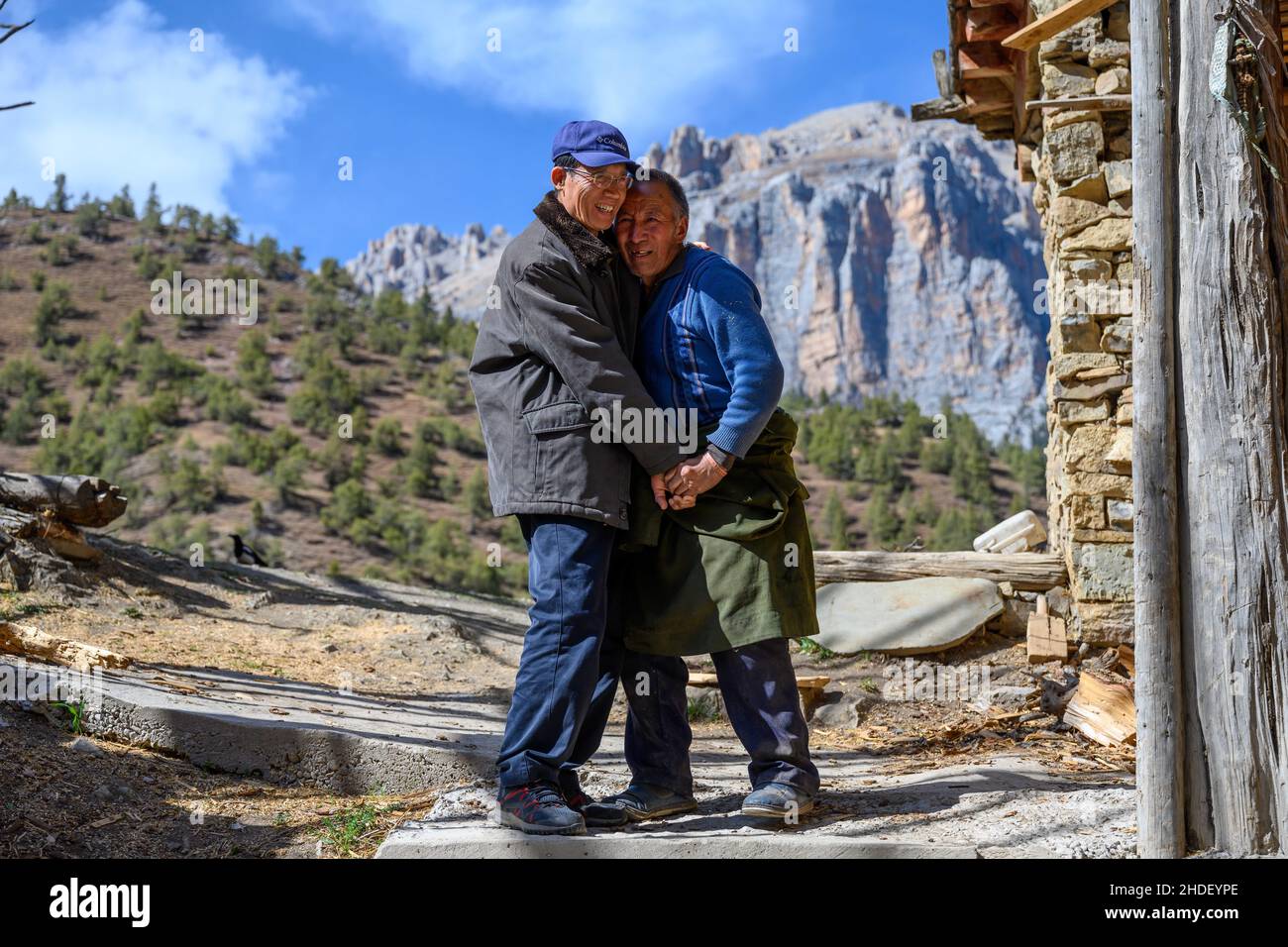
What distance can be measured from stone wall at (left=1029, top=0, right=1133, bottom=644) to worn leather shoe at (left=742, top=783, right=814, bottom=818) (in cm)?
368

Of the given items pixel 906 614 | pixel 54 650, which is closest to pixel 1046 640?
pixel 906 614

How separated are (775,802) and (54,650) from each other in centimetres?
398

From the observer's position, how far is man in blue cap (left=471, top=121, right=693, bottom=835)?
313 centimetres

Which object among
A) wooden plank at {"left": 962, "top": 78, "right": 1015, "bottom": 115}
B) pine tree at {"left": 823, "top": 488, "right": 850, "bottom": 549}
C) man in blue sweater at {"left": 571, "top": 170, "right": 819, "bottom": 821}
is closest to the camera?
man in blue sweater at {"left": 571, "top": 170, "right": 819, "bottom": 821}

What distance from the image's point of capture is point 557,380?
3.23 metres

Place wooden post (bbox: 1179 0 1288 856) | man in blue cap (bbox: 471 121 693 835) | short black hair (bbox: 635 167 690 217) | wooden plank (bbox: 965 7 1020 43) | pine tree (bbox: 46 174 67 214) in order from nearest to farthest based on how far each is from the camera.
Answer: wooden post (bbox: 1179 0 1288 856) → man in blue cap (bbox: 471 121 693 835) → short black hair (bbox: 635 167 690 217) → wooden plank (bbox: 965 7 1020 43) → pine tree (bbox: 46 174 67 214)

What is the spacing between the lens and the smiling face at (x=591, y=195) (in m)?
3.25

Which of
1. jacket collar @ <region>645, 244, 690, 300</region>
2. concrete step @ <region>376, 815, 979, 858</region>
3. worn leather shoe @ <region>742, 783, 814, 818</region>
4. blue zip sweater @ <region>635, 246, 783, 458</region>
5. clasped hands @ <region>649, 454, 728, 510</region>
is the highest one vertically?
jacket collar @ <region>645, 244, 690, 300</region>

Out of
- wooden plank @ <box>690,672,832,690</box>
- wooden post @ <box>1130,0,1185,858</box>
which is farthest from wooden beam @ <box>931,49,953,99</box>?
wooden post @ <box>1130,0,1185,858</box>

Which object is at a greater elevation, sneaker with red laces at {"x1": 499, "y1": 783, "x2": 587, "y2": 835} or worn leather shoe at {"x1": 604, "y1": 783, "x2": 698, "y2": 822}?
sneaker with red laces at {"x1": 499, "y1": 783, "x2": 587, "y2": 835}

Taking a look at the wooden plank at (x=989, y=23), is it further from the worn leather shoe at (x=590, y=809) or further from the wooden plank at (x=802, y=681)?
the worn leather shoe at (x=590, y=809)

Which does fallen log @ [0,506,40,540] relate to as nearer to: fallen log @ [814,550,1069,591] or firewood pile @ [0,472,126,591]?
firewood pile @ [0,472,126,591]

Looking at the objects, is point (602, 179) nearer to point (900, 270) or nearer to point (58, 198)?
point (58, 198)

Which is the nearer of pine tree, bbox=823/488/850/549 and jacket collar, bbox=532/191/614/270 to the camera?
jacket collar, bbox=532/191/614/270
